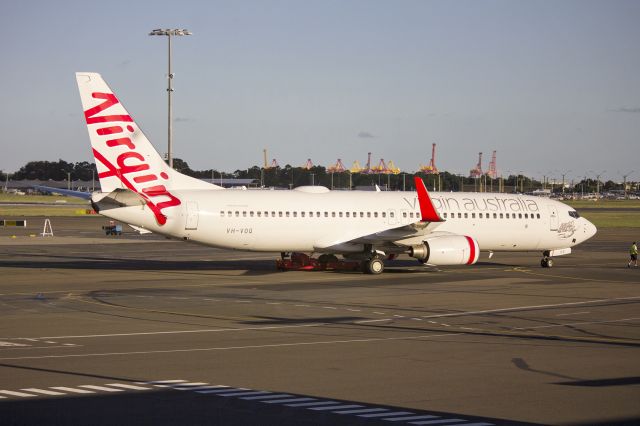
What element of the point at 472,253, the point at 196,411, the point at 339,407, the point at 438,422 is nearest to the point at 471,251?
the point at 472,253

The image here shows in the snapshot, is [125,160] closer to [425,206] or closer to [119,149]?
[119,149]

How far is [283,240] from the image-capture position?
4003 cm

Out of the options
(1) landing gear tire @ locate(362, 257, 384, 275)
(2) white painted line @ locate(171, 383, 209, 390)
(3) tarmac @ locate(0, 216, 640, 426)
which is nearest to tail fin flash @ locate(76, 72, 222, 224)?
(3) tarmac @ locate(0, 216, 640, 426)

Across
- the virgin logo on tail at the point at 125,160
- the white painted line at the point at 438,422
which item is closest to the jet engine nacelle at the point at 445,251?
the virgin logo on tail at the point at 125,160

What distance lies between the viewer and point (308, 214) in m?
40.5

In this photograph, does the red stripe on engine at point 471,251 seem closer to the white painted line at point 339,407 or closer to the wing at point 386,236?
the wing at point 386,236

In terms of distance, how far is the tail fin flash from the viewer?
36.6m

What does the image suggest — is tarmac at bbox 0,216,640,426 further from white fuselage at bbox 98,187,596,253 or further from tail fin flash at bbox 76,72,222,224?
tail fin flash at bbox 76,72,222,224

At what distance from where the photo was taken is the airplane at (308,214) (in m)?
36.8

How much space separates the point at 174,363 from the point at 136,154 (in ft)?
68.0

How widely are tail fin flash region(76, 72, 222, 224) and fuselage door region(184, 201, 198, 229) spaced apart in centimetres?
54

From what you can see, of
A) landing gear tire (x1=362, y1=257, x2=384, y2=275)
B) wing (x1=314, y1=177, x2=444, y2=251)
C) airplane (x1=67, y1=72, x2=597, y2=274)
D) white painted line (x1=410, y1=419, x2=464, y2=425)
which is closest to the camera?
white painted line (x1=410, y1=419, x2=464, y2=425)

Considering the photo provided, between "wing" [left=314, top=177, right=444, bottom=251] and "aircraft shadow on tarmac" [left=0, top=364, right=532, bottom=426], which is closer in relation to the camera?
"aircraft shadow on tarmac" [left=0, top=364, right=532, bottom=426]

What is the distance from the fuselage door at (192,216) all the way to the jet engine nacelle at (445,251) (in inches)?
370
